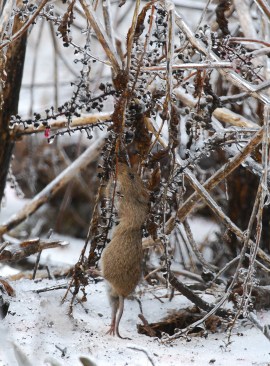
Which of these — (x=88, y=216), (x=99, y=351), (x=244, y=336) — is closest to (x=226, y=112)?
(x=244, y=336)

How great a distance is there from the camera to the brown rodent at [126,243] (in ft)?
8.45

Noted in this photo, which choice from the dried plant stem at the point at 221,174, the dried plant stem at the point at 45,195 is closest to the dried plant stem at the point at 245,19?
→ the dried plant stem at the point at 221,174

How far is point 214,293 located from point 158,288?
0.25 metres

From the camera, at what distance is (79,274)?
258 cm

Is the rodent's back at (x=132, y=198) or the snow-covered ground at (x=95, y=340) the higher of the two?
the rodent's back at (x=132, y=198)

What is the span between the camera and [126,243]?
8.46 ft

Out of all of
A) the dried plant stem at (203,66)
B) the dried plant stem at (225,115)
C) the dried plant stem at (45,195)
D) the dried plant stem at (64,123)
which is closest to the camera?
the dried plant stem at (203,66)

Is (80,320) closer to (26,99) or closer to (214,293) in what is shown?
(214,293)

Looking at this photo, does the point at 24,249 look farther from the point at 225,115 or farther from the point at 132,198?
the point at 225,115

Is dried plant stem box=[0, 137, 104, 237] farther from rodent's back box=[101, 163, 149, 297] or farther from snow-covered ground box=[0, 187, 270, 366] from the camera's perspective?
rodent's back box=[101, 163, 149, 297]

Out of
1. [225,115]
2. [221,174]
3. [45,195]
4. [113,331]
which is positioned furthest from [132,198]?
[45,195]

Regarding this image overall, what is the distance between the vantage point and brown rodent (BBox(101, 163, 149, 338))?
2.57 m

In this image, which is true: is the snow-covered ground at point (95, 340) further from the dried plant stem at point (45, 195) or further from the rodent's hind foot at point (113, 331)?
the dried plant stem at point (45, 195)

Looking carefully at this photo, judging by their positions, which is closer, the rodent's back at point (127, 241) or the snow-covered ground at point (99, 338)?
the snow-covered ground at point (99, 338)
